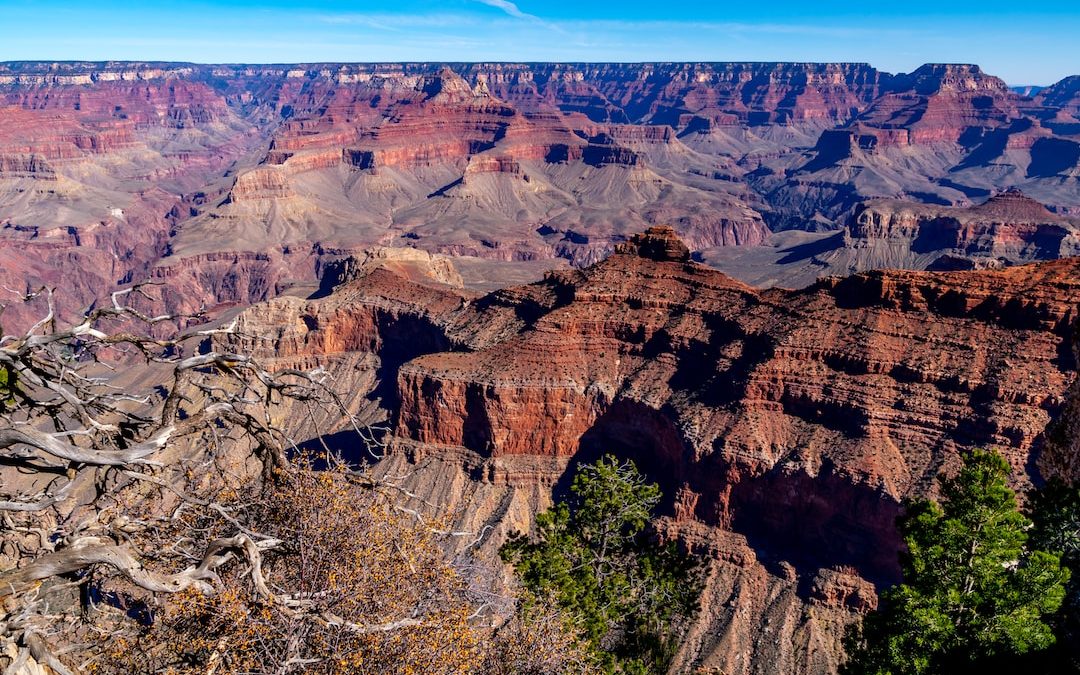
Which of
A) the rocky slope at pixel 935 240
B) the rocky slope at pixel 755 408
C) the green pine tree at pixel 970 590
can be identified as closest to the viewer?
the green pine tree at pixel 970 590

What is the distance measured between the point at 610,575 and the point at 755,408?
91.0ft

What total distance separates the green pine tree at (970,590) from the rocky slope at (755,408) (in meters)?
6.03

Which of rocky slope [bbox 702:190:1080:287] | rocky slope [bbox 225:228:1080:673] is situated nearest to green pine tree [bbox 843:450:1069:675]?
rocky slope [bbox 225:228:1080:673]

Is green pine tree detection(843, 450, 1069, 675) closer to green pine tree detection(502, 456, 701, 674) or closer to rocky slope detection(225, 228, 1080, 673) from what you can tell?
rocky slope detection(225, 228, 1080, 673)

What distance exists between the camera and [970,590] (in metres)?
23.4

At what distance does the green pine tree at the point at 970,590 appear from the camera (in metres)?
21.3

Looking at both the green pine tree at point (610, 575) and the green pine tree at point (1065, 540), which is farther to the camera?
the green pine tree at point (610, 575)

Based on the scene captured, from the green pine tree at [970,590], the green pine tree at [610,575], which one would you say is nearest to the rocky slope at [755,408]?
the green pine tree at [970,590]

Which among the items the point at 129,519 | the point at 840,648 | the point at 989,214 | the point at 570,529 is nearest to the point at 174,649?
the point at 129,519

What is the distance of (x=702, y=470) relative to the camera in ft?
184

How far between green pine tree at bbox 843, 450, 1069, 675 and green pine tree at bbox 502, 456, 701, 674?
33.7 ft

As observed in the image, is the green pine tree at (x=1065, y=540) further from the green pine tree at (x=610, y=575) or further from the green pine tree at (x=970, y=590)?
the green pine tree at (x=610, y=575)

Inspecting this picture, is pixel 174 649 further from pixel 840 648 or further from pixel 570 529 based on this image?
pixel 840 648

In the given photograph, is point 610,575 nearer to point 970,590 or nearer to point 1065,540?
point 970,590
